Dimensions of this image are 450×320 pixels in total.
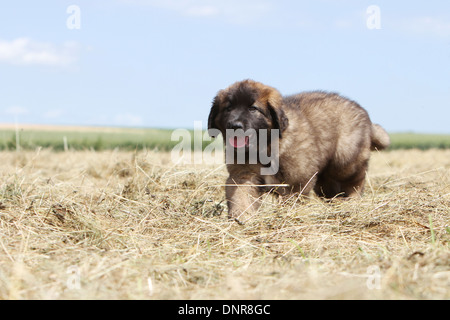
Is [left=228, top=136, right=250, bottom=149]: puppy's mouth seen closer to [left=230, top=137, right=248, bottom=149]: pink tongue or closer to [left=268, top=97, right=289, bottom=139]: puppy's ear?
[left=230, top=137, right=248, bottom=149]: pink tongue

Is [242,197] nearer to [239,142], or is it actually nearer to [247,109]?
[239,142]

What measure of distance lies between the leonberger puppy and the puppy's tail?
64cm

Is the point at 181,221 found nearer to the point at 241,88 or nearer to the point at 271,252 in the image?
the point at 271,252

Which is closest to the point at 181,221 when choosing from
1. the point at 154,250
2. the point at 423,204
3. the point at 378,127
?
the point at 154,250

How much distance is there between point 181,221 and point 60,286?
1.54 m

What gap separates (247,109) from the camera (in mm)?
4547

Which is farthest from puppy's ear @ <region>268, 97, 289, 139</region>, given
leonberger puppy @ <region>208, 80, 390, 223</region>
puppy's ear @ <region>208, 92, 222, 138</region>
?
puppy's ear @ <region>208, 92, 222, 138</region>

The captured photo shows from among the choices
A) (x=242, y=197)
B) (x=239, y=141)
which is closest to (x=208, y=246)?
(x=242, y=197)

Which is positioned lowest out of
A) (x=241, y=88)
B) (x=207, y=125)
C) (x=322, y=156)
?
(x=322, y=156)

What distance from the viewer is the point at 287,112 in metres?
4.94

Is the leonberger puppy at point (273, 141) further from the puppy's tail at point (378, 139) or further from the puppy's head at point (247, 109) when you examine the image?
the puppy's tail at point (378, 139)

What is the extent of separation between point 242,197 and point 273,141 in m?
0.60

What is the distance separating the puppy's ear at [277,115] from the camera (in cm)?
461

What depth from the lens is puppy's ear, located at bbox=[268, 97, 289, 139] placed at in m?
4.61
